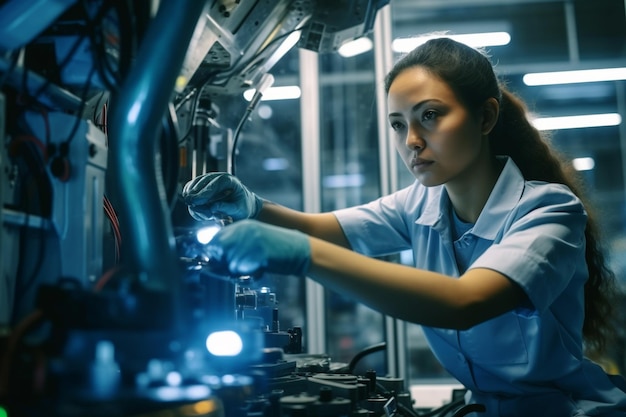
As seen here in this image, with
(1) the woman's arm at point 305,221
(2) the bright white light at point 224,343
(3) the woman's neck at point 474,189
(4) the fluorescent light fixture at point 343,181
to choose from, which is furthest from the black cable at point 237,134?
(4) the fluorescent light fixture at point 343,181

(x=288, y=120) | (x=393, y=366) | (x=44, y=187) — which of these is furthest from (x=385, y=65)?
(x=44, y=187)

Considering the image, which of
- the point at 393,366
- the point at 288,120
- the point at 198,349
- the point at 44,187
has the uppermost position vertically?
the point at 288,120

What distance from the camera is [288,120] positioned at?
153 inches

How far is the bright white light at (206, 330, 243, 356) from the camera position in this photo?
1.09m

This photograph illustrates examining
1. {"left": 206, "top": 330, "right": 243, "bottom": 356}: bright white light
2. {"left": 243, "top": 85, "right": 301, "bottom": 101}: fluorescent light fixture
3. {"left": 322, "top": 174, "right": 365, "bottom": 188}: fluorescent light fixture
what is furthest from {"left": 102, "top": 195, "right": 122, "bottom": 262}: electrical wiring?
{"left": 243, "top": 85, "right": 301, "bottom": 101}: fluorescent light fixture

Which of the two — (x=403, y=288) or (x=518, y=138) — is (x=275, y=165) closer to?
(x=518, y=138)

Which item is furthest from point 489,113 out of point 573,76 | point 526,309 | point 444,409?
point 573,76

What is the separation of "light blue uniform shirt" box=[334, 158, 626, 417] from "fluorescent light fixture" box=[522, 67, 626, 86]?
2.55 meters

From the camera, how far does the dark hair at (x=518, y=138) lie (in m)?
1.64

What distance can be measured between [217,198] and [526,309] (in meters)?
0.98

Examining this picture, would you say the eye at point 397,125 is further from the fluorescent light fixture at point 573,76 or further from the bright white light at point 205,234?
the fluorescent light fixture at point 573,76

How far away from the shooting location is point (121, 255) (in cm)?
110

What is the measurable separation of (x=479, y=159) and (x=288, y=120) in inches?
92.2

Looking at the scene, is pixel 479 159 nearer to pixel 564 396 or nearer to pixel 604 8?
pixel 564 396
